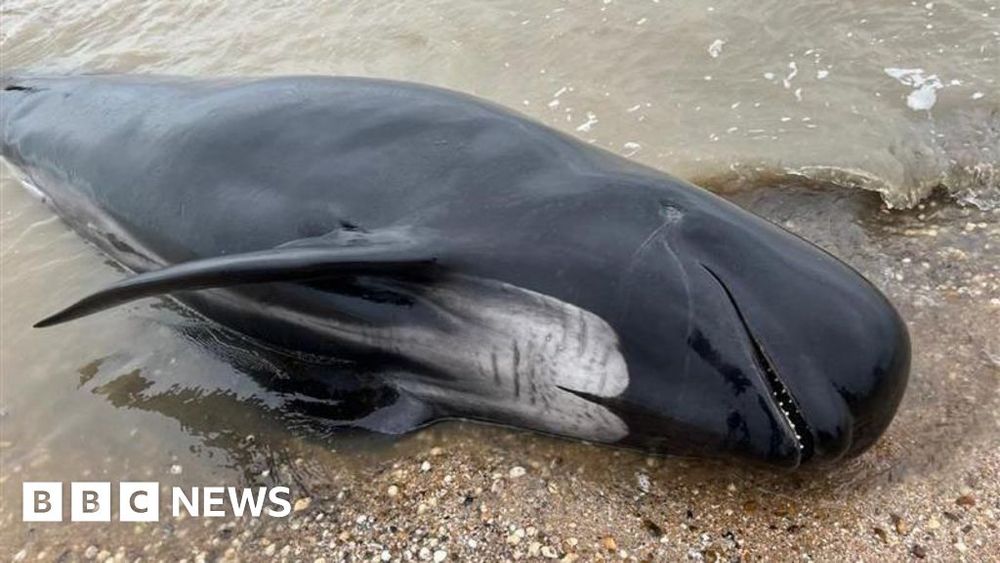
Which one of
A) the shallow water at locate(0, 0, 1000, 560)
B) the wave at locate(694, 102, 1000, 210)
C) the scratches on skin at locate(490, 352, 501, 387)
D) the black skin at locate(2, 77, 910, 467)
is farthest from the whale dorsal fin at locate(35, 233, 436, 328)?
the wave at locate(694, 102, 1000, 210)

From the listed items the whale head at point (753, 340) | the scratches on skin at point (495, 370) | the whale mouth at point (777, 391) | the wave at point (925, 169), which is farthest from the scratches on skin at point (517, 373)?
the wave at point (925, 169)

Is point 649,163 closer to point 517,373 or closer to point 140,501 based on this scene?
point 517,373

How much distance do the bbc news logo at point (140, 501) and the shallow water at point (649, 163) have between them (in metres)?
0.09

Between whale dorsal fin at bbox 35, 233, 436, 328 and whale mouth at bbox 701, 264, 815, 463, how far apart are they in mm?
1328

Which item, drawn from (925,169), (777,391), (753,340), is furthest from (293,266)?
(925,169)

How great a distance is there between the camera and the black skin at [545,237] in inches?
137

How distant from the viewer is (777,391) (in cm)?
349

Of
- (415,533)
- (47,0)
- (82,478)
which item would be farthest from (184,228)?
(47,0)

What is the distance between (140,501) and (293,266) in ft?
6.24

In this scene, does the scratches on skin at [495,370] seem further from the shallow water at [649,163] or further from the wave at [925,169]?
the wave at [925,169]

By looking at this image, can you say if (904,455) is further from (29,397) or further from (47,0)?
(47,0)

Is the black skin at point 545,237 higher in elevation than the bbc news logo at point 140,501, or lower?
higher

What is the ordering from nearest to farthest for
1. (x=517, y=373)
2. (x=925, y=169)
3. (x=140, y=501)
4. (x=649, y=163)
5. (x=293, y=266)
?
(x=293, y=266) < (x=517, y=373) < (x=140, y=501) < (x=925, y=169) < (x=649, y=163)

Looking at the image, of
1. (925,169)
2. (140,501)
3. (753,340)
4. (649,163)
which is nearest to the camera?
(753,340)
